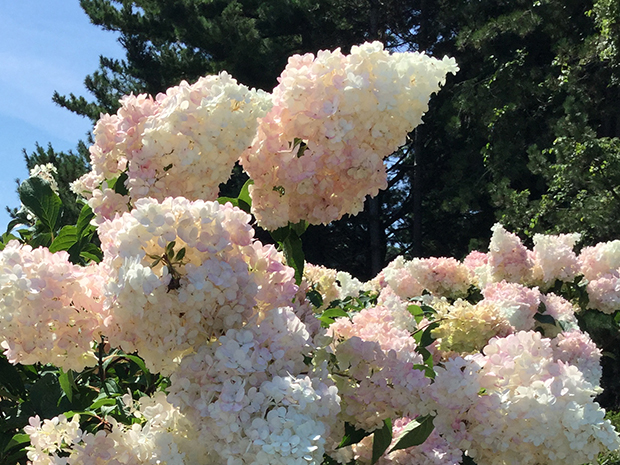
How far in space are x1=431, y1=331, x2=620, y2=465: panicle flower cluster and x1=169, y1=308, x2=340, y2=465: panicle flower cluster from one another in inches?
13.6

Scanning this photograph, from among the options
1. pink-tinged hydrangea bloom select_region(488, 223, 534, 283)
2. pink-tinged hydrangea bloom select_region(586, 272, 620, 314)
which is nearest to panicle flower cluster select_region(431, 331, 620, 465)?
pink-tinged hydrangea bloom select_region(488, 223, 534, 283)

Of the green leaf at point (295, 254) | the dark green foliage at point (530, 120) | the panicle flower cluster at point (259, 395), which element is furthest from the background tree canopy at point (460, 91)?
the panicle flower cluster at point (259, 395)

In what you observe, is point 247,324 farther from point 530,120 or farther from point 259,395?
point 530,120

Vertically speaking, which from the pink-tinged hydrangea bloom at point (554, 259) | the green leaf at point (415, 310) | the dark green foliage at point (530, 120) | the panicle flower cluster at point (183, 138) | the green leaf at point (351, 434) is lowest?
the green leaf at point (351, 434)

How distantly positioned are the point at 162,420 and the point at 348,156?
63 centimetres

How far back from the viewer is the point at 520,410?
1.23 m

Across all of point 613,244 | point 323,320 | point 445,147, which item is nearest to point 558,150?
point 445,147

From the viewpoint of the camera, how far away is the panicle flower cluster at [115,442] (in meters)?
1.05

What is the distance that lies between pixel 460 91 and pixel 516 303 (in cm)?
982

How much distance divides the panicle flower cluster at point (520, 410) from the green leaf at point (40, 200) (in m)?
1.07

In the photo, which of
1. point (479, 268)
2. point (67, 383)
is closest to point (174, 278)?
point (67, 383)

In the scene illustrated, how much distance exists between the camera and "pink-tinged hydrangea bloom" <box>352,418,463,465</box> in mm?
1353

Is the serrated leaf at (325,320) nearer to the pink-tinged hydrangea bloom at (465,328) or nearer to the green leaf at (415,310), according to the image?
the green leaf at (415,310)

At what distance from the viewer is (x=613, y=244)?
284 cm
